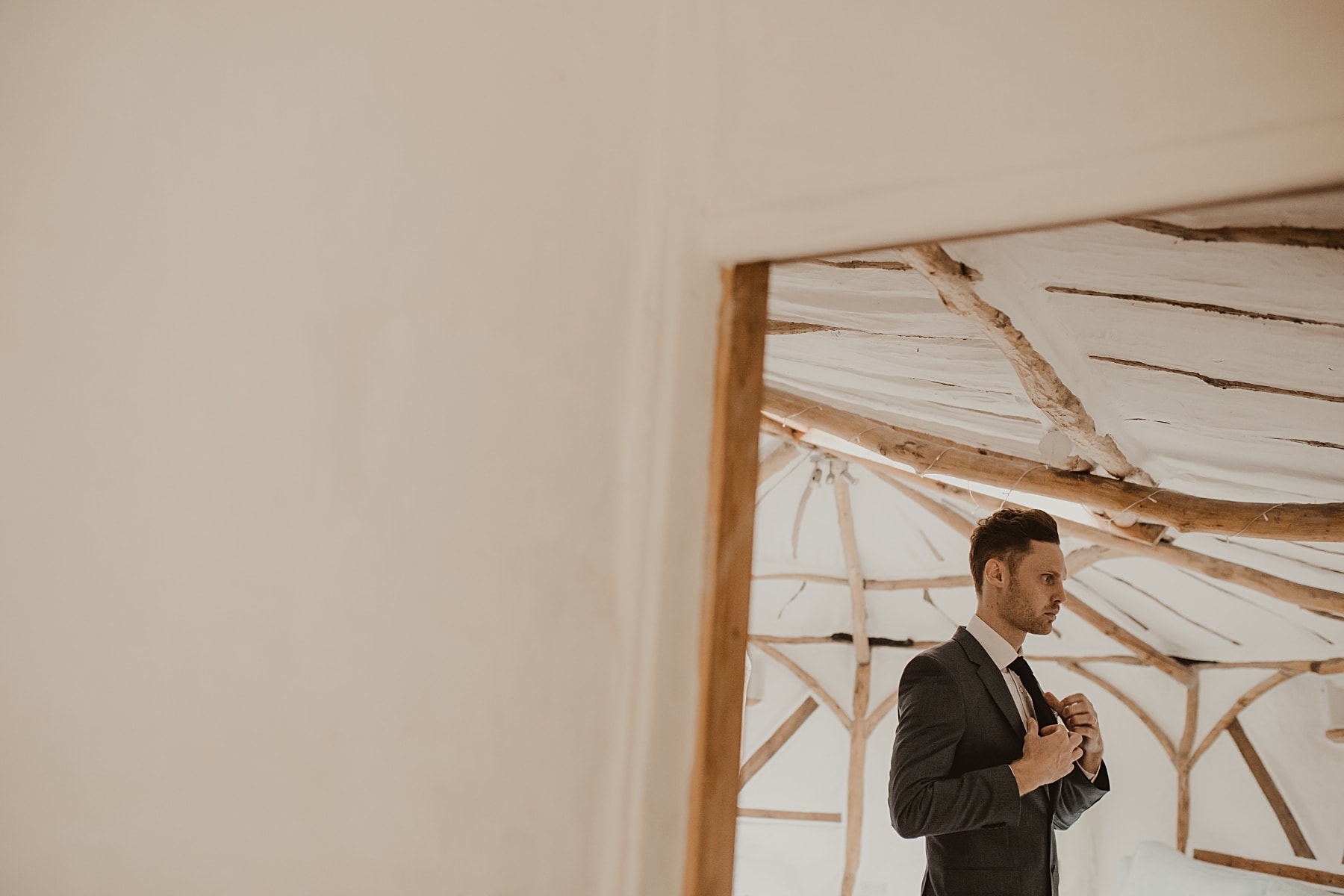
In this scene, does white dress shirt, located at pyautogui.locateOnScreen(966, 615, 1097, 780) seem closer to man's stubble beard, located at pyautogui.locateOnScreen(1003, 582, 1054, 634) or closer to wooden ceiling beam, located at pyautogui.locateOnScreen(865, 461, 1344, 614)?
man's stubble beard, located at pyautogui.locateOnScreen(1003, 582, 1054, 634)

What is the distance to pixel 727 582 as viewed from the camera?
854 mm

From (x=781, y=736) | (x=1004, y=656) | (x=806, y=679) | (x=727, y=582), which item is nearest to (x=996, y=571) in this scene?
(x=1004, y=656)

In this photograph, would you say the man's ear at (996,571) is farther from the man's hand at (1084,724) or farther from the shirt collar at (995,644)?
the man's hand at (1084,724)

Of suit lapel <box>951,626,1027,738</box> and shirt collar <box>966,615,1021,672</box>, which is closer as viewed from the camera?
suit lapel <box>951,626,1027,738</box>

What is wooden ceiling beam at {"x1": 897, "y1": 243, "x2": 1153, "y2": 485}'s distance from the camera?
1595mm

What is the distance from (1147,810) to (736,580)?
201 inches

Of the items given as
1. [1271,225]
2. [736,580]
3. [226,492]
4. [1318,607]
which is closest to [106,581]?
[226,492]

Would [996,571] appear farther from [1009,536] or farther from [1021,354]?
[1021,354]

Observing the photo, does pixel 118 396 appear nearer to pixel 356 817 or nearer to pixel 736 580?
pixel 356 817

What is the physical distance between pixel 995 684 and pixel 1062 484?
4.01 feet

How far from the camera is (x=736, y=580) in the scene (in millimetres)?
862

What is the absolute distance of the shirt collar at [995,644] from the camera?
2.08 meters

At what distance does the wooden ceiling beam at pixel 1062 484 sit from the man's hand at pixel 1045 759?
1.12 metres

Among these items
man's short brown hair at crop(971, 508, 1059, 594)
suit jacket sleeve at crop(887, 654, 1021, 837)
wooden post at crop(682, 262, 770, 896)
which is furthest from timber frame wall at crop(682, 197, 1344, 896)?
suit jacket sleeve at crop(887, 654, 1021, 837)
